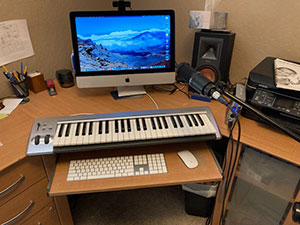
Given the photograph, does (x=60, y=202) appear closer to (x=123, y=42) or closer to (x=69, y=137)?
(x=69, y=137)

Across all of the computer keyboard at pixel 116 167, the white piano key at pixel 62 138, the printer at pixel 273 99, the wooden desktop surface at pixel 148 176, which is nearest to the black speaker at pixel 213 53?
the printer at pixel 273 99

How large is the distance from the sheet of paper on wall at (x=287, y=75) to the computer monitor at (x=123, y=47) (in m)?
0.54

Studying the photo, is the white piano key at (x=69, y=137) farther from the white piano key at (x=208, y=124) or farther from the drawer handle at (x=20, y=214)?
the white piano key at (x=208, y=124)

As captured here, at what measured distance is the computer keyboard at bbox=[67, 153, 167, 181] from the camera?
0.94m

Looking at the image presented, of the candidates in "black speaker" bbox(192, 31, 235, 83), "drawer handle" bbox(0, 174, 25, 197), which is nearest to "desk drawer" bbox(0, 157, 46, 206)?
"drawer handle" bbox(0, 174, 25, 197)

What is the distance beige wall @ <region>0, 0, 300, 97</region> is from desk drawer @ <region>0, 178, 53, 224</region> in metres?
0.64

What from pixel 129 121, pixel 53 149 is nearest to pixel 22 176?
pixel 53 149

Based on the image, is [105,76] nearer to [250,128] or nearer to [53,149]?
[53,149]

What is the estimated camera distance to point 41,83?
142 cm

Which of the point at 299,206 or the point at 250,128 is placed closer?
the point at 299,206

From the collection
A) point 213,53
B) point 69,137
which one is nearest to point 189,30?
point 213,53

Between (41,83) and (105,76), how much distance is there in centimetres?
45

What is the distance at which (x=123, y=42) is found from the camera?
1.24 meters

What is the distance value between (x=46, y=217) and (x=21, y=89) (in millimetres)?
725
